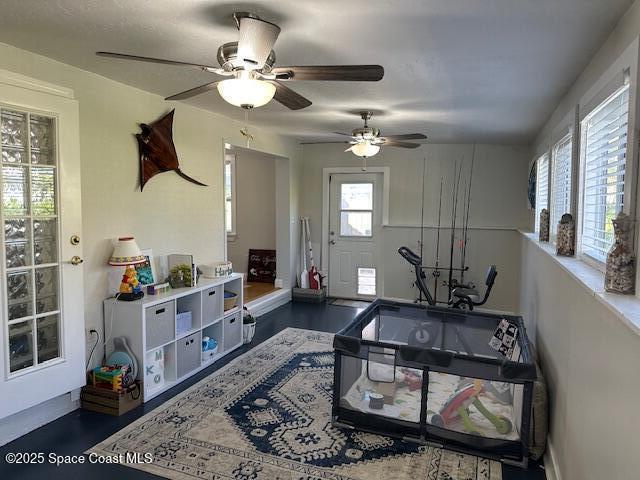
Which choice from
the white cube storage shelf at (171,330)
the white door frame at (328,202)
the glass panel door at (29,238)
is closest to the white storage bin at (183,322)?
the white cube storage shelf at (171,330)

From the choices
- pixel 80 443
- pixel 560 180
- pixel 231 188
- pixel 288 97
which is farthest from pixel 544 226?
pixel 231 188

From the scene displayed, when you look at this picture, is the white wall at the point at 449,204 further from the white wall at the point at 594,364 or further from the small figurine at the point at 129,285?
the small figurine at the point at 129,285

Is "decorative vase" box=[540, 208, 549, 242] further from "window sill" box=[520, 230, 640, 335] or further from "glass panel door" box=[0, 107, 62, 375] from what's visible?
"glass panel door" box=[0, 107, 62, 375]

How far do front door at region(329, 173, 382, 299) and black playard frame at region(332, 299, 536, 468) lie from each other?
354 centimetres

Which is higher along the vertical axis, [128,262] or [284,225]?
[284,225]

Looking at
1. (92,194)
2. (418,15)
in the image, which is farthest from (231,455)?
Result: (418,15)

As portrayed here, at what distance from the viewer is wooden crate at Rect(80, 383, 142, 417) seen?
115 inches

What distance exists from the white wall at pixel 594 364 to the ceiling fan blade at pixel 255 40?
141 cm

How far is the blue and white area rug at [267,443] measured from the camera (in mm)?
2342

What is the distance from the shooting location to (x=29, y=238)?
8.64ft

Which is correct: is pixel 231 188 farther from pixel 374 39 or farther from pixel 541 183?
pixel 374 39

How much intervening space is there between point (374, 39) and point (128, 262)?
2.25 m

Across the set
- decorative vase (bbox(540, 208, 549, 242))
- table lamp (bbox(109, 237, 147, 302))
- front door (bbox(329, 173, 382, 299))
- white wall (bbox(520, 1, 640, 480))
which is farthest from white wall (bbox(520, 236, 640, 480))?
front door (bbox(329, 173, 382, 299))

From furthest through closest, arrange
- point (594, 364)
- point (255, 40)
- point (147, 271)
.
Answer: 1. point (147, 271)
2. point (255, 40)
3. point (594, 364)
